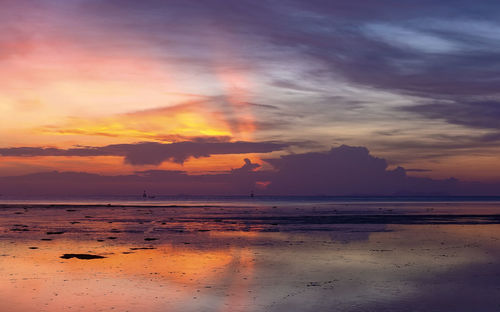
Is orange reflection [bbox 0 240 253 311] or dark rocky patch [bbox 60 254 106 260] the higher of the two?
orange reflection [bbox 0 240 253 311]

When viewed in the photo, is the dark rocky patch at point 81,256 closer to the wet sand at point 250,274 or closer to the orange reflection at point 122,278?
the wet sand at point 250,274

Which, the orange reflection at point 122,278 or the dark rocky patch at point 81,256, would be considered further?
the dark rocky patch at point 81,256

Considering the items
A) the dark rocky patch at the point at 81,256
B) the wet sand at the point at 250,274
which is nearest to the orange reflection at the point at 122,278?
the wet sand at the point at 250,274

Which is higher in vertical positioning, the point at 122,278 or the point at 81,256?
the point at 122,278

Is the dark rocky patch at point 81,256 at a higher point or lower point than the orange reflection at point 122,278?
lower

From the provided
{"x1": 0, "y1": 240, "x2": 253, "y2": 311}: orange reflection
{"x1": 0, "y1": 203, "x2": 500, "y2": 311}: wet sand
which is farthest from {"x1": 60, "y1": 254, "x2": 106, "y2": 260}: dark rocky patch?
{"x1": 0, "y1": 240, "x2": 253, "y2": 311}: orange reflection

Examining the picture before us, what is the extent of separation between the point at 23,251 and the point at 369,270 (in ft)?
76.9

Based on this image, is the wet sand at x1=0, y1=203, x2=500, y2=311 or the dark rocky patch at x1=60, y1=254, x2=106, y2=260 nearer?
the wet sand at x1=0, y1=203, x2=500, y2=311

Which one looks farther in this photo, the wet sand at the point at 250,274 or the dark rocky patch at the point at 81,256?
the dark rocky patch at the point at 81,256

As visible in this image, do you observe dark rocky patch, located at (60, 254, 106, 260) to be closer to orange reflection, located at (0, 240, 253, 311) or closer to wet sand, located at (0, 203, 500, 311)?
wet sand, located at (0, 203, 500, 311)

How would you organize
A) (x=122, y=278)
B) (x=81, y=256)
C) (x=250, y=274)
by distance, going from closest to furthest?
(x=122, y=278)
(x=250, y=274)
(x=81, y=256)

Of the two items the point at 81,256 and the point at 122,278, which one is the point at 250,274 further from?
the point at 81,256

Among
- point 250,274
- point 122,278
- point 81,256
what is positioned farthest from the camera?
point 81,256

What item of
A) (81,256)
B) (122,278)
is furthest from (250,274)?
(81,256)
